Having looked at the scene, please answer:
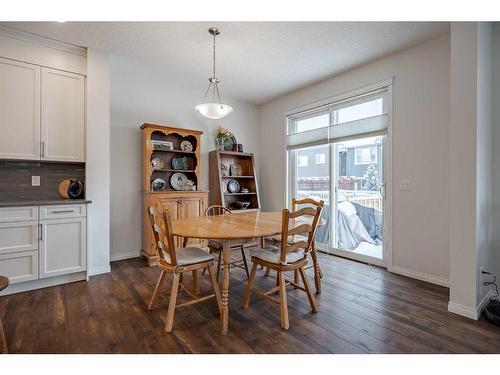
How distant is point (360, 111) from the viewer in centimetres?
354

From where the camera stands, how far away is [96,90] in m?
3.04

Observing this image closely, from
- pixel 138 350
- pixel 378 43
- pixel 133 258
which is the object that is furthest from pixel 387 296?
pixel 133 258

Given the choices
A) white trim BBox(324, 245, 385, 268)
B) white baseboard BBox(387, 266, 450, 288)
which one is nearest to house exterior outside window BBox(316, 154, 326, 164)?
white trim BBox(324, 245, 385, 268)

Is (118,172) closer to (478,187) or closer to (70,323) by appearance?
(70,323)

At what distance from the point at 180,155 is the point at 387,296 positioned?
3.31 m

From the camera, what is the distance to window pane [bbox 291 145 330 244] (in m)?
4.00

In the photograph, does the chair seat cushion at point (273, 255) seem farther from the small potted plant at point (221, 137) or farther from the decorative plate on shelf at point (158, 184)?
the small potted plant at point (221, 137)

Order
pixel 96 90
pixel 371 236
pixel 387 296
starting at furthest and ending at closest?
1. pixel 371 236
2. pixel 96 90
3. pixel 387 296

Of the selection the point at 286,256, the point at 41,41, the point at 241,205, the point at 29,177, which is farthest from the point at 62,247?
the point at 241,205

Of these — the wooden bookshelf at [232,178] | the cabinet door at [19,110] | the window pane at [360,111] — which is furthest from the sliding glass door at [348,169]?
the cabinet door at [19,110]

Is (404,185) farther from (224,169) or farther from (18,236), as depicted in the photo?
(18,236)

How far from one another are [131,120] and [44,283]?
7.37 feet

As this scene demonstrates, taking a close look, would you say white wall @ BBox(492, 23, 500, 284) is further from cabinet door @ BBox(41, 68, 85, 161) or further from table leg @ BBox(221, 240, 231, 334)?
cabinet door @ BBox(41, 68, 85, 161)

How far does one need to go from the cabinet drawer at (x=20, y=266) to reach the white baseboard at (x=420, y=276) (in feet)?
12.9
